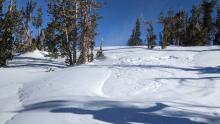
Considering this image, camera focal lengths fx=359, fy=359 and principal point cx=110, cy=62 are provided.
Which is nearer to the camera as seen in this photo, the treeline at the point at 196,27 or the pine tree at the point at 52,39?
the pine tree at the point at 52,39

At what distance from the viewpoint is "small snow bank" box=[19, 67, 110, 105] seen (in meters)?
10.1

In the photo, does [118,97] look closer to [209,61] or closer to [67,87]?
[67,87]

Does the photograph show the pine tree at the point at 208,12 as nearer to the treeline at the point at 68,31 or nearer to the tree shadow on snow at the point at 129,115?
the treeline at the point at 68,31

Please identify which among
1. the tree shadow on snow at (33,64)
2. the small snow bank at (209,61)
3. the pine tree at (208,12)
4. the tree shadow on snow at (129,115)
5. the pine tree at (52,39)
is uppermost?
the pine tree at (208,12)

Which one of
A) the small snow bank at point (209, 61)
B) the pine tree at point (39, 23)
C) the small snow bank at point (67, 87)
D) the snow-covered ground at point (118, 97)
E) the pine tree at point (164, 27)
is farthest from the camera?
the pine tree at point (39, 23)

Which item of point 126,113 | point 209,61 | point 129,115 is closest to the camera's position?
point 129,115

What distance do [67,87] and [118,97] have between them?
209 centimetres

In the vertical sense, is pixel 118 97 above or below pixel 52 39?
below

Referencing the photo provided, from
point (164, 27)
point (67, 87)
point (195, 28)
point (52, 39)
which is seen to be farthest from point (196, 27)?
point (67, 87)

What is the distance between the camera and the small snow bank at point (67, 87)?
10055 mm

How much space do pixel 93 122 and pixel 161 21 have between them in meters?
21.5

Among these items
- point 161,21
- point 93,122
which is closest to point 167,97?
point 93,122

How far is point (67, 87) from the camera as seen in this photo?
1107cm

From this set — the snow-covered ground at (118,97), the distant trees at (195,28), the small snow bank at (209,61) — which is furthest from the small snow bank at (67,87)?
the distant trees at (195,28)
